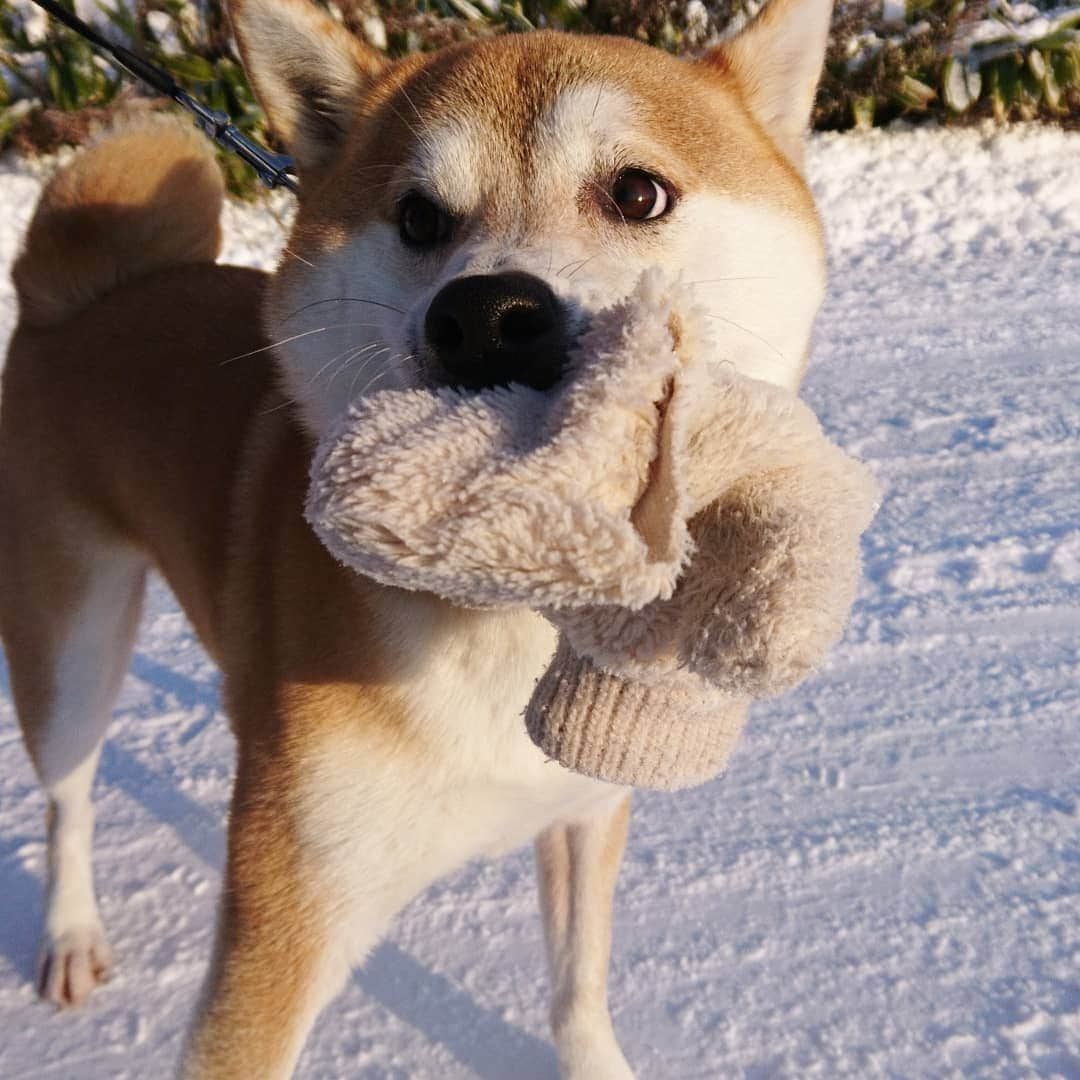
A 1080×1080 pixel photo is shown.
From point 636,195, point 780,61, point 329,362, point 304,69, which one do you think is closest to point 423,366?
point 329,362

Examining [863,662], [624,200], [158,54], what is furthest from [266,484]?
[158,54]

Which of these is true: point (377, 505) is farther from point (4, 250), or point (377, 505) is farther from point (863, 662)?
point (4, 250)

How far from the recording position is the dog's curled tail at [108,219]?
2002 mm

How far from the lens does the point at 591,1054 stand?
1.67 m

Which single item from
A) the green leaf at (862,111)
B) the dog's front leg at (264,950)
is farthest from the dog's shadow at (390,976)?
the green leaf at (862,111)

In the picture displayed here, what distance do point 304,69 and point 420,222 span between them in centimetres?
42

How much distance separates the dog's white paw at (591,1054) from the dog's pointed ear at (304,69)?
1372 mm

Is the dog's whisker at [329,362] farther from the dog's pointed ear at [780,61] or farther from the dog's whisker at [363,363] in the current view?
the dog's pointed ear at [780,61]

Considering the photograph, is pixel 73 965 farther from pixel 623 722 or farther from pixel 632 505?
pixel 632 505

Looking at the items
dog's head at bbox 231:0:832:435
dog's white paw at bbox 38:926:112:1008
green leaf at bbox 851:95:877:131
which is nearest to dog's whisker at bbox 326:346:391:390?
dog's head at bbox 231:0:832:435

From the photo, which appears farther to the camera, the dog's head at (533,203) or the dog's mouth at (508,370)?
the dog's head at (533,203)

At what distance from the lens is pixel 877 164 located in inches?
207

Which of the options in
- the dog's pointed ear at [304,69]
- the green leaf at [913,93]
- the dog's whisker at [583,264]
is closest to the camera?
the dog's whisker at [583,264]

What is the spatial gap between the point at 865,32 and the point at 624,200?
5403mm
